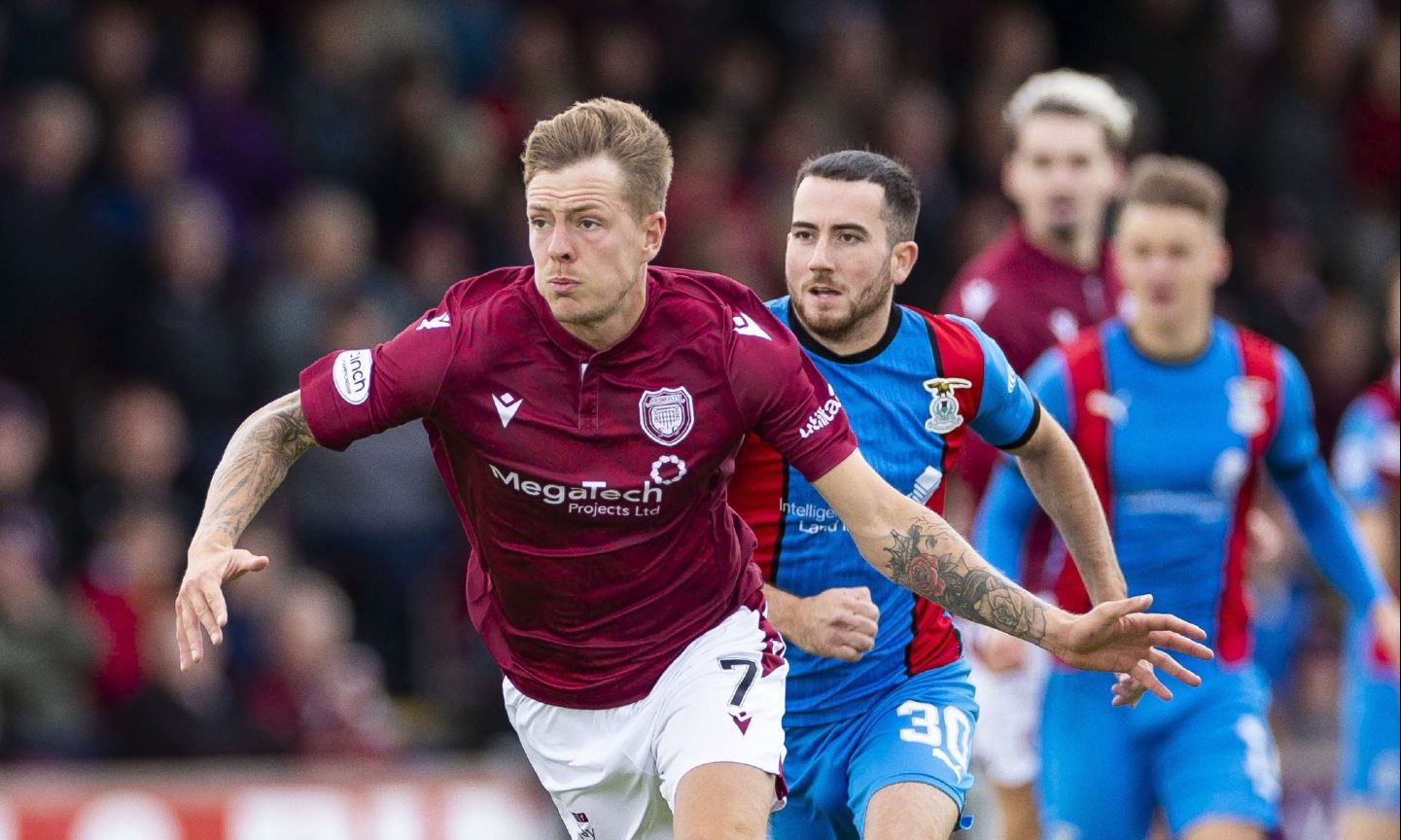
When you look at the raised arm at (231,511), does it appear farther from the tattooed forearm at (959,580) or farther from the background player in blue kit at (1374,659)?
the background player in blue kit at (1374,659)

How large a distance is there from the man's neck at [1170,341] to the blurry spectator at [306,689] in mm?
5241

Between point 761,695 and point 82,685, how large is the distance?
6001mm

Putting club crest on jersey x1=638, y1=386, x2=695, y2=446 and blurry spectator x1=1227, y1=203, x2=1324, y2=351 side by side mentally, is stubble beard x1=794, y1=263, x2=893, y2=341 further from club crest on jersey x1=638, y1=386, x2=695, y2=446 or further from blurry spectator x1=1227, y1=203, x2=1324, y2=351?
blurry spectator x1=1227, y1=203, x2=1324, y2=351

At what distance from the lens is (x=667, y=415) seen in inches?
228

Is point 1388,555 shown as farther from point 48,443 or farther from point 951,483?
point 48,443

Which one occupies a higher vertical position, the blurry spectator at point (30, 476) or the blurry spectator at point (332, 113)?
the blurry spectator at point (332, 113)

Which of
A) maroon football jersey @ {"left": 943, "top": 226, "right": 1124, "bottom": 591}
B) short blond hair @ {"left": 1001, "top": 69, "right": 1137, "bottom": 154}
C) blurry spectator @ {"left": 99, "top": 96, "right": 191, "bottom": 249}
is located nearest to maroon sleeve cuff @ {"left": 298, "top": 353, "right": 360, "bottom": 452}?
maroon football jersey @ {"left": 943, "top": 226, "right": 1124, "bottom": 591}

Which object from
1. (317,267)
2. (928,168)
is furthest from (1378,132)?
(317,267)

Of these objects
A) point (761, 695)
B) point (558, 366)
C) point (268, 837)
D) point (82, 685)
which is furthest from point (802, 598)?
point (82, 685)

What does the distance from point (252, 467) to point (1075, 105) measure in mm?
4471

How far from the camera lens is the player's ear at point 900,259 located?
6516 millimetres

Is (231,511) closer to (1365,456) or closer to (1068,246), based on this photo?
(1068,246)

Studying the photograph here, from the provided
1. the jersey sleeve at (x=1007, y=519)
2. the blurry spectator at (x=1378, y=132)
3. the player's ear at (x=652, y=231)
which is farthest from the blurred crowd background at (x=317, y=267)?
the player's ear at (x=652, y=231)

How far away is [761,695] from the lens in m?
5.87
